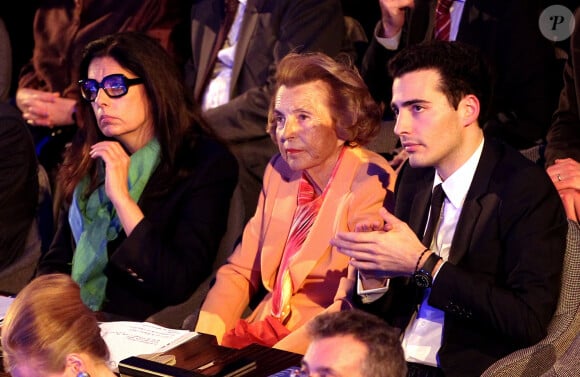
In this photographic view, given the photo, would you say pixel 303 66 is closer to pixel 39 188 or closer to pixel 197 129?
pixel 197 129

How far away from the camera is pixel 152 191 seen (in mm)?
4074

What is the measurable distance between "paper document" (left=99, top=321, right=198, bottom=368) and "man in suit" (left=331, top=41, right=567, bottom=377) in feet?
1.89

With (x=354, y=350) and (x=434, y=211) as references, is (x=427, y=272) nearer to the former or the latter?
(x=434, y=211)

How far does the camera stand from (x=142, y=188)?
411 cm

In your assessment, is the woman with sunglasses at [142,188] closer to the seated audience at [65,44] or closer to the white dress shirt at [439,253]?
the white dress shirt at [439,253]

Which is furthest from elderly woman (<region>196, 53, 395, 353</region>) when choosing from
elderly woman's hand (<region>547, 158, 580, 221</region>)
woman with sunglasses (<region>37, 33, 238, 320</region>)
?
elderly woman's hand (<region>547, 158, 580, 221</region>)

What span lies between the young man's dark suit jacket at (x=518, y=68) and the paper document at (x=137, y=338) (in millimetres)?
1762

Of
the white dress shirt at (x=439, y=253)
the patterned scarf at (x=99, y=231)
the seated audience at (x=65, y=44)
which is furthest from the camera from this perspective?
the seated audience at (x=65, y=44)

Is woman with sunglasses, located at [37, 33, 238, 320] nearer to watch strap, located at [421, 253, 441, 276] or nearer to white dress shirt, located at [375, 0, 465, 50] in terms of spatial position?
white dress shirt, located at [375, 0, 465, 50]

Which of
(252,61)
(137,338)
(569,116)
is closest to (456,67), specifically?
(569,116)

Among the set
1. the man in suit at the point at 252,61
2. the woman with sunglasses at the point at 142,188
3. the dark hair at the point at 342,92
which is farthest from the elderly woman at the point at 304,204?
the man in suit at the point at 252,61

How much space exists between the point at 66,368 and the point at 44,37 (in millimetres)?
3494

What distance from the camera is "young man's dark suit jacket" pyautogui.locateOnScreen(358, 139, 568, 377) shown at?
3055 millimetres

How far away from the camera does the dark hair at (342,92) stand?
3.79 metres
